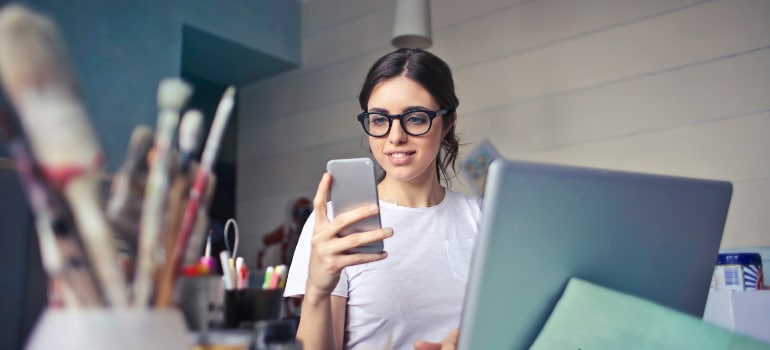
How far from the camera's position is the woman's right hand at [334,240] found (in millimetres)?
938

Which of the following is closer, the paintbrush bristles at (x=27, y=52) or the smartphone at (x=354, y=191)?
the paintbrush bristles at (x=27, y=52)

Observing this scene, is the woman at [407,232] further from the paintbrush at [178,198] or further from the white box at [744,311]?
the paintbrush at [178,198]

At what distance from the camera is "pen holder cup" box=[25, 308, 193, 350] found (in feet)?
1.40

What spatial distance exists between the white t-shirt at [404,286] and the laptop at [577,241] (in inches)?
23.6

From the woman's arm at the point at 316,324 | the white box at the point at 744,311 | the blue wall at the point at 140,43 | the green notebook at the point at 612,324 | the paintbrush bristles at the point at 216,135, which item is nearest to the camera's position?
the paintbrush bristles at the point at 216,135

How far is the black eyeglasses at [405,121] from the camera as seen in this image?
1361mm

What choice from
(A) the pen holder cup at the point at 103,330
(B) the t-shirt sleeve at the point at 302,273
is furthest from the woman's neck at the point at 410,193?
(A) the pen holder cup at the point at 103,330

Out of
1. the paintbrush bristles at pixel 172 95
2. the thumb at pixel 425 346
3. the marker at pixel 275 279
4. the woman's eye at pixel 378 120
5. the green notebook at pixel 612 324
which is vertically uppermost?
the woman's eye at pixel 378 120

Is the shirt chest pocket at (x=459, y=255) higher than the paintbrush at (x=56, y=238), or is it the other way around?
the paintbrush at (x=56, y=238)

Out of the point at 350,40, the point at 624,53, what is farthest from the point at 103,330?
the point at 350,40

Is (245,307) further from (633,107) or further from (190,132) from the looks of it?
(633,107)

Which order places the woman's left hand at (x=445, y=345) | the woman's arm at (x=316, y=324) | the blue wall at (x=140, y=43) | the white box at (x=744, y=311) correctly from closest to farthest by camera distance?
the woman's left hand at (x=445, y=345)
the woman's arm at (x=316, y=324)
the white box at (x=744, y=311)
the blue wall at (x=140, y=43)

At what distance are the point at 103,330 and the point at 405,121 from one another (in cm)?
99

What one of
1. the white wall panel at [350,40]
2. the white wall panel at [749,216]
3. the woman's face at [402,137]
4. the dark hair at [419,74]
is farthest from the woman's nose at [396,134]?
the white wall panel at [350,40]
